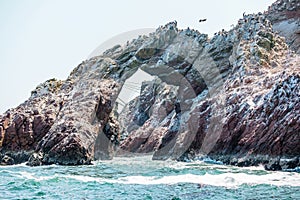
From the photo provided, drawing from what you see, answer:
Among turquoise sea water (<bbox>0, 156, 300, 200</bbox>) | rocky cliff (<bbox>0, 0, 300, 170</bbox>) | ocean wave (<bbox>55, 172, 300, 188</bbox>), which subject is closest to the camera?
turquoise sea water (<bbox>0, 156, 300, 200</bbox>)

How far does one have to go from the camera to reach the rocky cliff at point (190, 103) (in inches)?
1216

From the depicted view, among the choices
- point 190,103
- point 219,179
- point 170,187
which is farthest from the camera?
point 190,103

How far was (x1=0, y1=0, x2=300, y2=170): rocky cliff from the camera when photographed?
30875mm

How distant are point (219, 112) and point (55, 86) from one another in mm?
31656

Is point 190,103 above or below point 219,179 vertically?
above

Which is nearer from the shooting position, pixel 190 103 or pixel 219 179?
pixel 219 179

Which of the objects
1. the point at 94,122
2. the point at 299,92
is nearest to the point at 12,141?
the point at 94,122

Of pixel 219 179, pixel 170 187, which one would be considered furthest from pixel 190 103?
pixel 170 187

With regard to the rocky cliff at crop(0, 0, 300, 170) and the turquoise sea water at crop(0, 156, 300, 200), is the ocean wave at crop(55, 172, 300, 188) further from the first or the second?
the rocky cliff at crop(0, 0, 300, 170)

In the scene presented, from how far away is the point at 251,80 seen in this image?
39.1 meters

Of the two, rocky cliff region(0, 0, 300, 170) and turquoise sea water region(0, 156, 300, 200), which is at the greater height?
rocky cliff region(0, 0, 300, 170)

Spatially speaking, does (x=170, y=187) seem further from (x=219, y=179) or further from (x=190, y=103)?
(x=190, y=103)

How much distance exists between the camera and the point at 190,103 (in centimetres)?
5659

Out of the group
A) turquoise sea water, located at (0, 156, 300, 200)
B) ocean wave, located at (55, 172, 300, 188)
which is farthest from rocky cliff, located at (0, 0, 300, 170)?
turquoise sea water, located at (0, 156, 300, 200)
